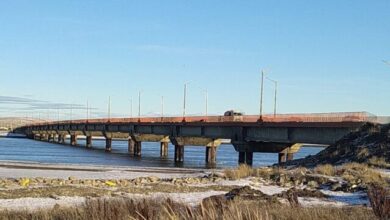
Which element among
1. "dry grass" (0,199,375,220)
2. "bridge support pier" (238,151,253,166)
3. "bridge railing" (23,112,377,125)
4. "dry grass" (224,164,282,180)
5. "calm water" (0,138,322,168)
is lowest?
"calm water" (0,138,322,168)

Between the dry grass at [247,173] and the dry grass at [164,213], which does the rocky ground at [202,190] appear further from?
the dry grass at [164,213]

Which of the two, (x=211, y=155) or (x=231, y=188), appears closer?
(x=231, y=188)

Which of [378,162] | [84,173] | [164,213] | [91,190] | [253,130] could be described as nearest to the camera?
[164,213]

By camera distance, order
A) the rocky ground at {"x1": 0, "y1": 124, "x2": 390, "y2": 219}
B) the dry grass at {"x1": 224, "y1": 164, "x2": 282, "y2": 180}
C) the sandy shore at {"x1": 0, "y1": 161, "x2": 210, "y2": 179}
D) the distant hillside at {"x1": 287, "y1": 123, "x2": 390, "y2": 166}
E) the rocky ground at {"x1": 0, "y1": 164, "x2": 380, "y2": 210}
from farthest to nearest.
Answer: the distant hillside at {"x1": 287, "y1": 123, "x2": 390, "y2": 166} < the sandy shore at {"x1": 0, "y1": 161, "x2": 210, "y2": 179} < the dry grass at {"x1": 224, "y1": 164, "x2": 282, "y2": 180} < the rocky ground at {"x1": 0, "y1": 164, "x2": 380, "y2": 210} < the rocky ground at {"x1": 0, "y1": 124, "x2": 390, "y2": 219}

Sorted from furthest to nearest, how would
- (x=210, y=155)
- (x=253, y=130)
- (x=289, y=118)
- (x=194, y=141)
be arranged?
1. (x=194, y=141)
2. (x=210, y=155)
3. (x=253, y=130)
4. (x=289, y=118)

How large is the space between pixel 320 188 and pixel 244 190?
5.66 m

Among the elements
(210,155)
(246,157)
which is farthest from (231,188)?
(210,155)

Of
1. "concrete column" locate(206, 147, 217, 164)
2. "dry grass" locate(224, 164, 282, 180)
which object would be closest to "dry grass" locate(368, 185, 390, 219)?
"dry grass" locate(224, 164, 282, 180)

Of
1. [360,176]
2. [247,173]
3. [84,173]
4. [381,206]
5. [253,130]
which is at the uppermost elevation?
[253,130]

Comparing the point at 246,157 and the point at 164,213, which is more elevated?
the point at 164,213

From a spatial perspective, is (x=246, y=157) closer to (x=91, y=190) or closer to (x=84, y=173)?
(x=84, y=173)

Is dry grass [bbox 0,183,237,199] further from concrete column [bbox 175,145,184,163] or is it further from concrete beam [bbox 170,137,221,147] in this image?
concrete beam [bbox 170,137,221,147]

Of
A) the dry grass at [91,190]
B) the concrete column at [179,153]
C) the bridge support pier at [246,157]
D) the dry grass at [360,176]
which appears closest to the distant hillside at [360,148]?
the dry grass at [360,176]

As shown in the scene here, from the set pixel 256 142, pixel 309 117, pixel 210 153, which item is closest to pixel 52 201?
pixel 309 117
